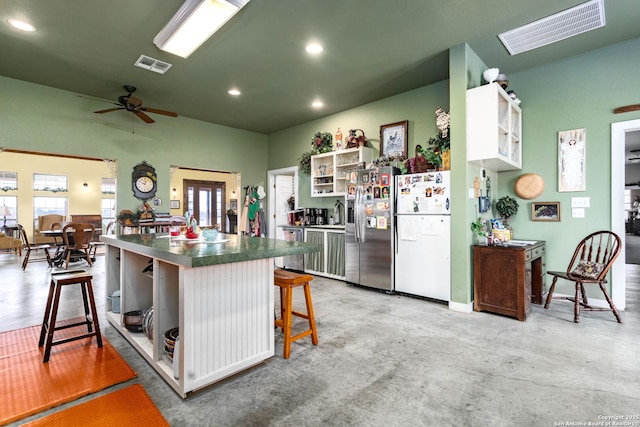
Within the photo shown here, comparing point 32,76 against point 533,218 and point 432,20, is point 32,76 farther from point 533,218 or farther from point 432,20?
point 533,218

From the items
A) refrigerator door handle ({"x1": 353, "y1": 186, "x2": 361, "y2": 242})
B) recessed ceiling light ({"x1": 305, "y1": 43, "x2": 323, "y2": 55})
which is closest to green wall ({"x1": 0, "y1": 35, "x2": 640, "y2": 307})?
refrigerator door handle ({"x1": 353, "y1": 186, "x2": 361, "y2": 242})

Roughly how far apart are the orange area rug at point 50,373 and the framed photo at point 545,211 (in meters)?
4.57

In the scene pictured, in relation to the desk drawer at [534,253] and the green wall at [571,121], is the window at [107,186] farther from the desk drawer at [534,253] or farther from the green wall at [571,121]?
the desk drawer at [534,253]

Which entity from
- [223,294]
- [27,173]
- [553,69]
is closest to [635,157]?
[553,69]

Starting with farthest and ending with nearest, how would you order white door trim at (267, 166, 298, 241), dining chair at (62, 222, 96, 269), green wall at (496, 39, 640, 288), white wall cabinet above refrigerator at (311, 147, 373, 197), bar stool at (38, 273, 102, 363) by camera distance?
white door trim at (267, 166, 298, 241)
dining chair at (62, 222, 96, 269)
white wall cabinet above refrigerator at (311, 147, 373, 197)
green wall at (496, 39, 640, 288)
bar stool at (38, 273, 102, 363)

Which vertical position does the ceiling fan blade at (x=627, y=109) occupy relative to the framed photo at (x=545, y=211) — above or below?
above

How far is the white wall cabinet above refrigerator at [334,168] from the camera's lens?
5262mm

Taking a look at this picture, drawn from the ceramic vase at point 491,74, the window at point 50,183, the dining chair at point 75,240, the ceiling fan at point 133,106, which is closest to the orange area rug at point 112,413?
the ceiling fan at point 133,106

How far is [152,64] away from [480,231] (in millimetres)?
4434

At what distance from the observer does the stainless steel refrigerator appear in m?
4.24

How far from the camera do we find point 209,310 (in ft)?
6.44

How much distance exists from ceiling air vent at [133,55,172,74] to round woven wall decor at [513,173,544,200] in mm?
4737

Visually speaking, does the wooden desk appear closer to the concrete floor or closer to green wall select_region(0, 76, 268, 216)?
the concrete floor

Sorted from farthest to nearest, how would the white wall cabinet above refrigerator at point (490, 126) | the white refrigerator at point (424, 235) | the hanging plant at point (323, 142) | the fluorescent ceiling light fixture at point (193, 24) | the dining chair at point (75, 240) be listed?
the dining chair at point (75, 240), the hanging plant at point (323, 142), the white refrigerator at point (424, 235), the white wall cabinet above refrigerator at point (490, 126), the fluorescent ceiling light fixture at point (193, 24)
